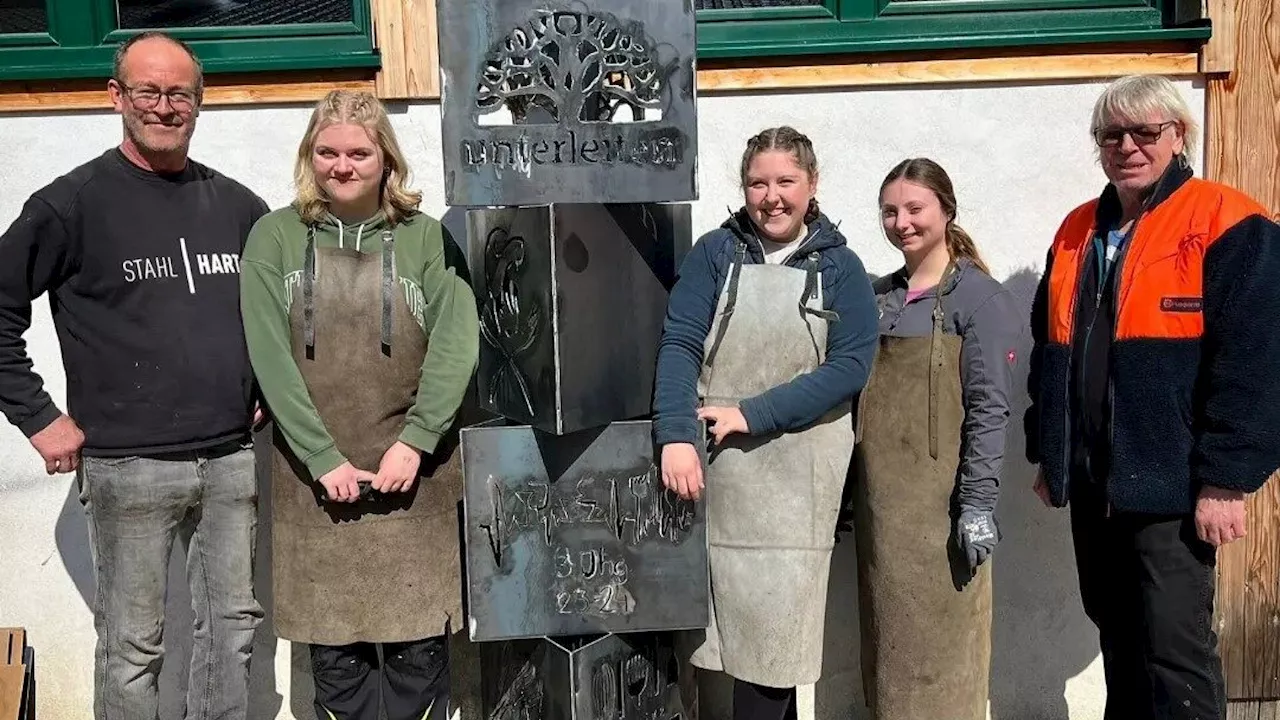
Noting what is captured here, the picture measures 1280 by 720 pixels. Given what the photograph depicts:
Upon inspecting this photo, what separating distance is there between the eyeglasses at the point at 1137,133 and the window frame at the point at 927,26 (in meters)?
0.90

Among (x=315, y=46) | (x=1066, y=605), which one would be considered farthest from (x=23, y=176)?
(x=1066, y=605)

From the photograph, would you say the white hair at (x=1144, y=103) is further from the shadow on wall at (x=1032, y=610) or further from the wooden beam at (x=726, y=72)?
the shadow on wall at (x=1032, y=610)

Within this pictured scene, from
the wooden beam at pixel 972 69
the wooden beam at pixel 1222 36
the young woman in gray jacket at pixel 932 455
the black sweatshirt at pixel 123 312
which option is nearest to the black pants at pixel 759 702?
the young woman in gray jacket at pixel 932 455

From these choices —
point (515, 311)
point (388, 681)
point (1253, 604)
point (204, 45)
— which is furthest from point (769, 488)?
point (204, 45)

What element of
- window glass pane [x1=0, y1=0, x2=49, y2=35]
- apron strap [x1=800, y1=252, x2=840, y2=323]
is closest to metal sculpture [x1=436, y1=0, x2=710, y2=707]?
apron strap [x1=800, y1=252, x2=840, y2=323]

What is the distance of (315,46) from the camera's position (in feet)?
11.3

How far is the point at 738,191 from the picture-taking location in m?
3.45

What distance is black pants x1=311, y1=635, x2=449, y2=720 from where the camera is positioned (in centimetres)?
302

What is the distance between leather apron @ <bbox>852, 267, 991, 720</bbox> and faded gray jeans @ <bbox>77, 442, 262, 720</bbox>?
1.63 metres

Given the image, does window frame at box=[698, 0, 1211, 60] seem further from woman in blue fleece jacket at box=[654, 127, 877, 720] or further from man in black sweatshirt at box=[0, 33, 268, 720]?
man in black sweatshirt at box=[0, 33, 268, 720]

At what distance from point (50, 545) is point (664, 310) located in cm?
208

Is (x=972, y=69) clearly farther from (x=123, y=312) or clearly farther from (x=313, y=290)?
(x=123, y=312)

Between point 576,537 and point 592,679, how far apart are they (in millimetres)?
360

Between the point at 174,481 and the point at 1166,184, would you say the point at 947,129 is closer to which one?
the point at 1166,184
